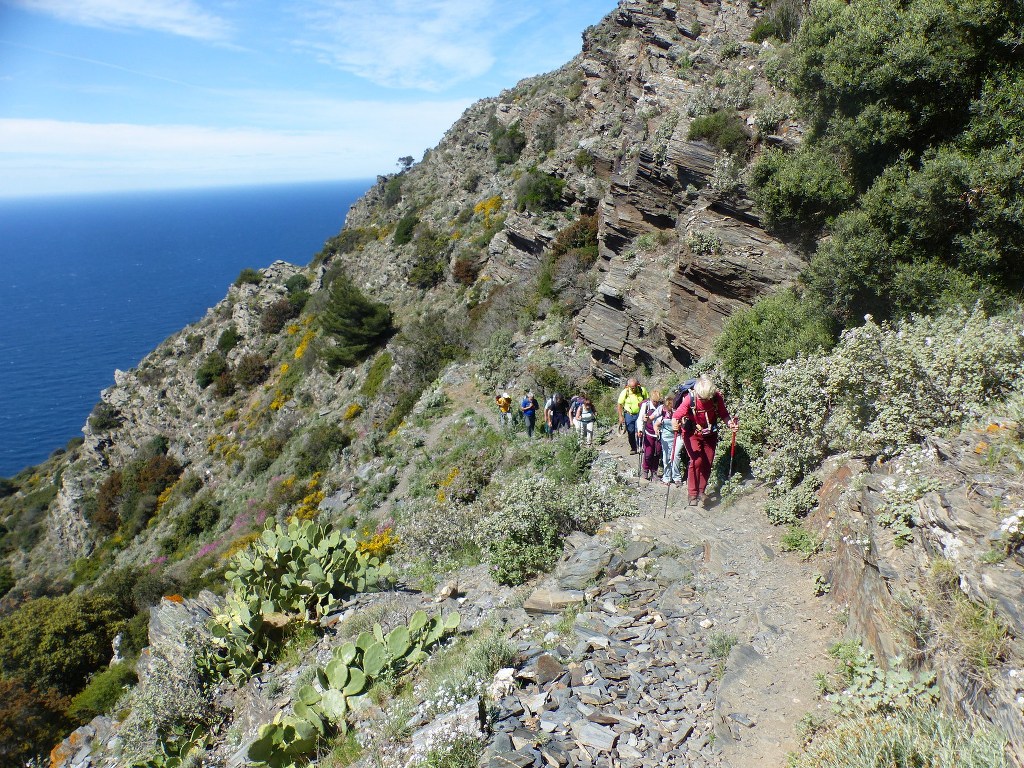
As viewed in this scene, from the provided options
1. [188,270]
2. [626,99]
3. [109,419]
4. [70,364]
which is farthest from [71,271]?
[626,99]

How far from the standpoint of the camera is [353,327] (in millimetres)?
28516

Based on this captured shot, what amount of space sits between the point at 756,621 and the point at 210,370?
3728 centimetres

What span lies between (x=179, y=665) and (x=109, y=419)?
39746 millimetres

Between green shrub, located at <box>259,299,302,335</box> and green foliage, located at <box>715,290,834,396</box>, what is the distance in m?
32.8

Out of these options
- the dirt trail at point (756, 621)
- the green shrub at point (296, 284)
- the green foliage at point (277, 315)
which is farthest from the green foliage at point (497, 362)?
the green shrub at point (296, 284)

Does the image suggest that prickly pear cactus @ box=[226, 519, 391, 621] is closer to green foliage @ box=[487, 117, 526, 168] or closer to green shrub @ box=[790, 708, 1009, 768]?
green shrub @ box=[790, 708, 1009, 768]

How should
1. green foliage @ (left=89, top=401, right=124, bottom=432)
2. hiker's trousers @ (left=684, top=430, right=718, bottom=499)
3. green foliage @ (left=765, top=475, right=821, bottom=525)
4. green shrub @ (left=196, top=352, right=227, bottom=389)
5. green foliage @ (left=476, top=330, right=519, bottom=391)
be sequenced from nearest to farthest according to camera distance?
1. green foliage @ (left=765, top=475, right=821, bottom=525)
2. hiker's trousers @ (left=684, top=430, right=718, bottom=499)
3. green foliage @ (left=476, top=330, right=519, bottom=391)
4. green shrub @ (left=196, top=352, right=227, bottom=389)
5. green foliage @ (left=89, top=401, right=124, bottom=432)

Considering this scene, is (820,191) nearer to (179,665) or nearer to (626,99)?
(179,665)

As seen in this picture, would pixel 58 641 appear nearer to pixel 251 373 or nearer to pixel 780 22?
pixel 251 373

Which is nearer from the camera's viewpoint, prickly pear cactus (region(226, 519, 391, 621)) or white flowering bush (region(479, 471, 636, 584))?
white flowering bush (region(479, 471, 636, 584))

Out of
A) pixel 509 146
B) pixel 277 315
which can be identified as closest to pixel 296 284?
pixel 277 315

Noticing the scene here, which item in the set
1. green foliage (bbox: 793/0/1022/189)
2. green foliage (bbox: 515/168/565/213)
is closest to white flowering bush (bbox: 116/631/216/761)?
green foliage (bbox: 793/0/1022/189)

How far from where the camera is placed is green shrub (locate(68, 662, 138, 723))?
1488cm

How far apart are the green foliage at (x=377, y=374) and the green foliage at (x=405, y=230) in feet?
35.1
